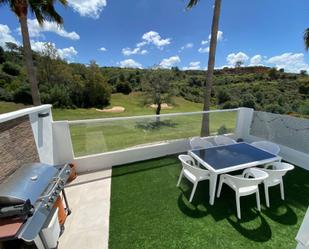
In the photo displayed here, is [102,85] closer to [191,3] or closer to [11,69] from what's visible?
[11,69]

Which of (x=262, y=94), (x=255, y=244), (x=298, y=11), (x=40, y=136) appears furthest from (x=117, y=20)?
(x=262, y=94)

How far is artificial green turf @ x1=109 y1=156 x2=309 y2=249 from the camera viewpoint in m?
2.33

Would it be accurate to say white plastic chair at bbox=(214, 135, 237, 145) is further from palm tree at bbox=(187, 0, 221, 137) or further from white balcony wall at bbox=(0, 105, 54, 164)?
white balcony wall at bbox=(0, 105, 54, 164)

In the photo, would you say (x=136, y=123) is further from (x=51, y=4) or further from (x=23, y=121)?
(x=51, y=4)

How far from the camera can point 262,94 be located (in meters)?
17.0

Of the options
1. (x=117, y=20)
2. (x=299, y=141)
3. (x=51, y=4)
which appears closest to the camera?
(x=299, y=141)

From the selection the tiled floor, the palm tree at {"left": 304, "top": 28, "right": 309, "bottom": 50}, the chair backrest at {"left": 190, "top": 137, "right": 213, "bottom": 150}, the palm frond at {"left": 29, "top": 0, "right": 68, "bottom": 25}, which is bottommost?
the tiled floor

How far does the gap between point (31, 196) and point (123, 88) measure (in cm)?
2660

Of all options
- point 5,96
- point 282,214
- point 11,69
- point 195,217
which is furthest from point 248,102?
point 11,69

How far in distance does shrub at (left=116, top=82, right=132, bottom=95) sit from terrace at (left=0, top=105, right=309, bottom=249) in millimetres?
23206

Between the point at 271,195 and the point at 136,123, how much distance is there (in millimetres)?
3328

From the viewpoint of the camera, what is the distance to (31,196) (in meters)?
1.87

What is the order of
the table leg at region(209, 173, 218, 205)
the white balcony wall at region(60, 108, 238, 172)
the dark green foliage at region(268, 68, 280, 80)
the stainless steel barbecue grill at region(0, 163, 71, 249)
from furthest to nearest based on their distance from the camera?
the dark green foliage at region(268, 68, 280, 80) → the white balcony wall at region(60, 108, 238, 172) → the table leg at region(209, 173, 218, 205) → the stainless steel barbecue grill at region(0, 163, 71, 249)

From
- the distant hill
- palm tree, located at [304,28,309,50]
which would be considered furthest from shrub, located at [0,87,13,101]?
palm tree, located at [304,28,309,50]
